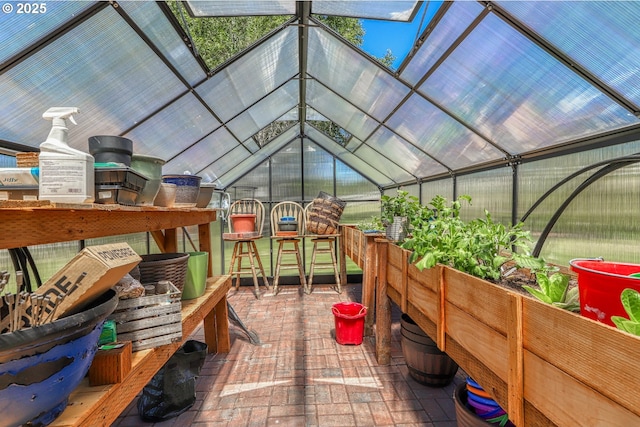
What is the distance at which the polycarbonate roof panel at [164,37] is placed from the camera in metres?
1.44

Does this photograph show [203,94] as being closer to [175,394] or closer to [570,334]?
[175,394]

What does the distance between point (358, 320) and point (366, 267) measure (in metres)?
0.49

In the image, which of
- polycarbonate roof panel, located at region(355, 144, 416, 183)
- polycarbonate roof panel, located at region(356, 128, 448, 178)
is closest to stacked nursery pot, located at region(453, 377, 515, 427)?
polycarbonate roof panel, located at region(356, 128, 448, 178)

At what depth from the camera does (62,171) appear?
0.80 meters

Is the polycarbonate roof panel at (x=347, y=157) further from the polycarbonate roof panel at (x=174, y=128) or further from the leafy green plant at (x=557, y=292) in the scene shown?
the leafy green plant at (x=557, y=292)

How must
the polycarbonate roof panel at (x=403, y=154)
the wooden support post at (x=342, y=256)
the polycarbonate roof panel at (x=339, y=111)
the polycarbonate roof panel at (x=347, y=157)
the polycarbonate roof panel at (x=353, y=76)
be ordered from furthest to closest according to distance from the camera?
the polycarbonate roof panel at (x=347, y=157) < the wooden support post at (x=342, y=256) < the polycarbonate roof panel at (x=339, y=111) < the polycarbonate roof panel at (x=403, y=154) < the polycarbonate roof panel at (x=353, y=76)

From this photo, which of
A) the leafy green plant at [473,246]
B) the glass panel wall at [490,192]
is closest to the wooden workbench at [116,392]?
the leafy green plant at [473,246]

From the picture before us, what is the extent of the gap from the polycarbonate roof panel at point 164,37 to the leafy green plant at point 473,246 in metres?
1.79

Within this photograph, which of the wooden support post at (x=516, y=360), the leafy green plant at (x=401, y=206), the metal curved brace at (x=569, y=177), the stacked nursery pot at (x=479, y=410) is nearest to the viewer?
the wooden support post at (x=516, y=360)

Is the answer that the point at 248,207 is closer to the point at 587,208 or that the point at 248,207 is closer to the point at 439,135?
the point at 439,135

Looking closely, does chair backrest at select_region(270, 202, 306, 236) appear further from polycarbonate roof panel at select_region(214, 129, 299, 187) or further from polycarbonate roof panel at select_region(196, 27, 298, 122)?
polycarbonate roof panel at select_region(196, 27, 298, 122)

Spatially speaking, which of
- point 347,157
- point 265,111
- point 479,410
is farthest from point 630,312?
point 347,157

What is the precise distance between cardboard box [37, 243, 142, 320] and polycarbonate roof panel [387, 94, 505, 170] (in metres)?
2.46

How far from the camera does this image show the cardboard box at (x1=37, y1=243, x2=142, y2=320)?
738 mm
